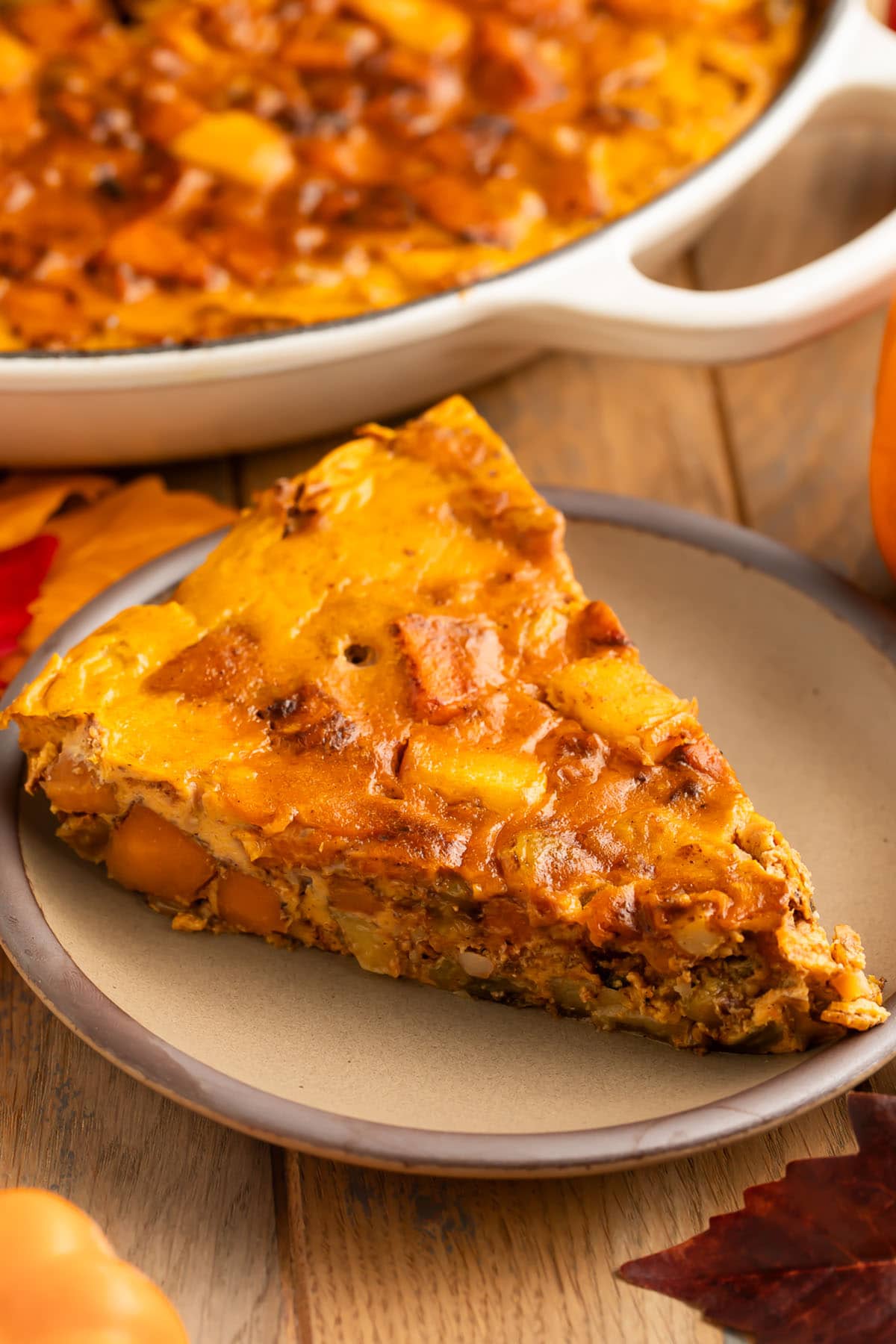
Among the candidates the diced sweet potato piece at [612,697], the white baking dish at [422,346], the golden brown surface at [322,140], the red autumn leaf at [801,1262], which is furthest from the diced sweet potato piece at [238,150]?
the red autumn leaf at [801,1262]

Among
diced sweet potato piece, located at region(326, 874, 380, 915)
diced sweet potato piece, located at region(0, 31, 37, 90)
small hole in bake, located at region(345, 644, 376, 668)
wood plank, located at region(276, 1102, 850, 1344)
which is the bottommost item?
wood plank, located at region(276, 1102, 850, 1344)

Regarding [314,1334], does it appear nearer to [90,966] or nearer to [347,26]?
[90,966]

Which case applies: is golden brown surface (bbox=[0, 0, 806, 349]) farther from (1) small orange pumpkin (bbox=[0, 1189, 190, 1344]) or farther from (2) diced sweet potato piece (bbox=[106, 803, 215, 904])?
(1) small orange pumpkin (bbox=[0, 1189, 190, 1344])

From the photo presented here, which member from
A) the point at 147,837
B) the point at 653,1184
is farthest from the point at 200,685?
the point at 653,1184

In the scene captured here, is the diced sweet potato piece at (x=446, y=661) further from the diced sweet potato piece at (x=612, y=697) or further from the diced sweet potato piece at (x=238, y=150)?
the diced sweet potato piece at (x=238, y=150)

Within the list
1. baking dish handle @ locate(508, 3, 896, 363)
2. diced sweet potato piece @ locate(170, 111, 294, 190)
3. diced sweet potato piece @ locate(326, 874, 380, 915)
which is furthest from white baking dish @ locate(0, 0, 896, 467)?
diced sweet potato piece @ locate(326, 874, 380, 915)

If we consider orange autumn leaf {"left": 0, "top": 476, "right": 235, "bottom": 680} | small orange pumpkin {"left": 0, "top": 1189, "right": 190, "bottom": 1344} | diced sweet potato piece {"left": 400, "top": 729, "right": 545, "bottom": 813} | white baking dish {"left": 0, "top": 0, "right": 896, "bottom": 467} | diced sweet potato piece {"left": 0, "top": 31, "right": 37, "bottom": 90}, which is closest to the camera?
small orange pumpkin {"left": 0, "top": 1189, "right": 190, "bottom": 1344}
